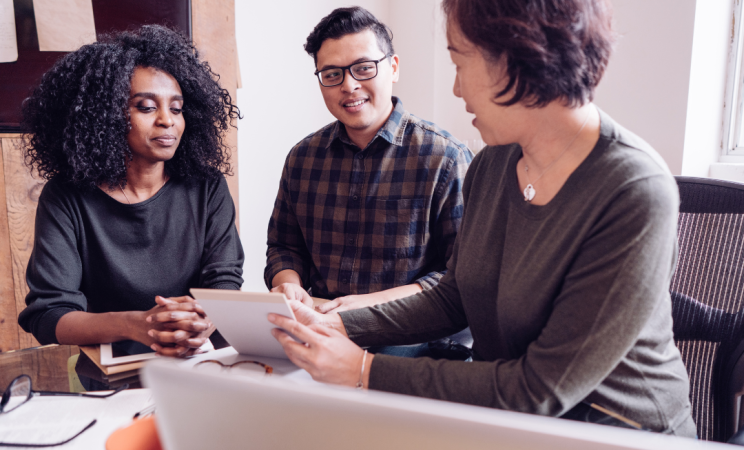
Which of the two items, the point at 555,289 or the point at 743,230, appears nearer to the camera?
the point at 555,289

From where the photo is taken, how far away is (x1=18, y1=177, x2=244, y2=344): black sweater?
4.10 ft

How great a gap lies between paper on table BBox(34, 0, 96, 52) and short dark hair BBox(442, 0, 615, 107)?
5.67 feet

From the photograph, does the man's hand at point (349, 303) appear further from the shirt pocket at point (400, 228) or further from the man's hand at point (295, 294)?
the shirt pocket at point (400, 228)

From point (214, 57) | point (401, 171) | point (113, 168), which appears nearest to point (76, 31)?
point (214, 57)

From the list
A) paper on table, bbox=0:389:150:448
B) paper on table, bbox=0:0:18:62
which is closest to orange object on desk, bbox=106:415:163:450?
paper on table, bbox=0:389:150:448

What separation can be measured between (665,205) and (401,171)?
3.10 ft

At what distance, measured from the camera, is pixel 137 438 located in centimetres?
58

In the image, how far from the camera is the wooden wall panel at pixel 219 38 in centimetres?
203

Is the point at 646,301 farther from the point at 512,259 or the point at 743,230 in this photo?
the point at 743,230

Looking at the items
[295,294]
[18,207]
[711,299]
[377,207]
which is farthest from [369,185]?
[18,207]

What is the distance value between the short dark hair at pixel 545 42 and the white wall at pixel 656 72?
70.5 inches

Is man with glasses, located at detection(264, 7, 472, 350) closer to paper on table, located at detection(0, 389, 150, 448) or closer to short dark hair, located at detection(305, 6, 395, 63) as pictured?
short dark hair, located at detection(305, 6, 395, 63)

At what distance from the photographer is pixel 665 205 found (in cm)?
68

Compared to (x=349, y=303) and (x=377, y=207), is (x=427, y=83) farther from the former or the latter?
(x=349, y=303)
